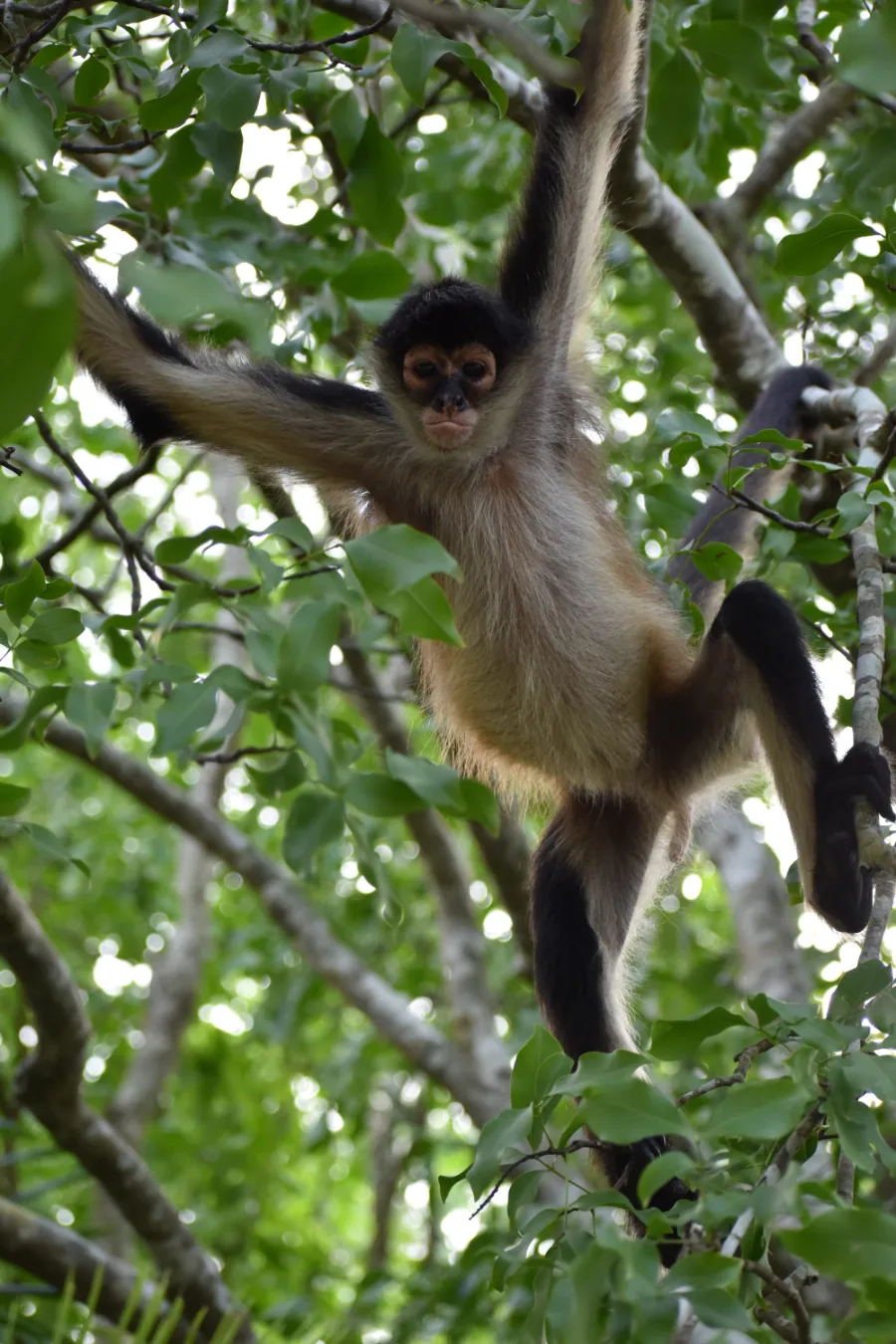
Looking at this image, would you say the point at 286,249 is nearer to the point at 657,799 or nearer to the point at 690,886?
the point at 657,799

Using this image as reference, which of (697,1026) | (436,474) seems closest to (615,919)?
(436,474)

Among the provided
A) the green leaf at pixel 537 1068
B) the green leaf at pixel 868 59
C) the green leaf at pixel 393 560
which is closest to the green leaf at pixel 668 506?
the green leaf at pixel 393 560

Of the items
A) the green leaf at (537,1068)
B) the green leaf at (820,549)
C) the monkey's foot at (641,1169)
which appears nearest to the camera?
the green leaf at (537,1068)

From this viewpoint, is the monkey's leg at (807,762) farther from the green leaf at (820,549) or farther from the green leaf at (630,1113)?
the green leaf at (630,1113)

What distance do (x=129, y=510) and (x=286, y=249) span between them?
7.83m

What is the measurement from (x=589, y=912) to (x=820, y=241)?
2153 millimetres

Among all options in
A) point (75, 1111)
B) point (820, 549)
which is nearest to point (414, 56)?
point (820, 549)

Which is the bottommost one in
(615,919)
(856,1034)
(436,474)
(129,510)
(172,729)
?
(856,1034)

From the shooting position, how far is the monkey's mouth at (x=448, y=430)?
390 centimetres

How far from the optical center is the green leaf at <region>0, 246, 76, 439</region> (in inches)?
34.0

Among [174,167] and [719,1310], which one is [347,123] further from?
[719,1310]

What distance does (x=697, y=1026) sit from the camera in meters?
2.34

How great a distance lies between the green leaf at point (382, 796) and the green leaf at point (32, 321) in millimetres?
1630

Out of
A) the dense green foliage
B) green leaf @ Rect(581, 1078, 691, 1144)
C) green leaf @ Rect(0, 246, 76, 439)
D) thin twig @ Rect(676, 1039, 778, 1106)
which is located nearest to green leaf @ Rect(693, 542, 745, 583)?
the dense green foliage
